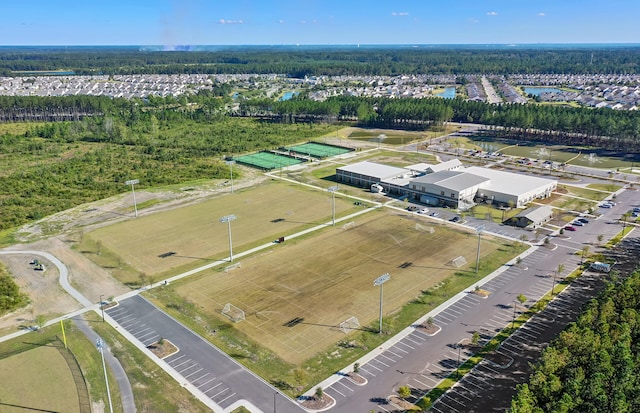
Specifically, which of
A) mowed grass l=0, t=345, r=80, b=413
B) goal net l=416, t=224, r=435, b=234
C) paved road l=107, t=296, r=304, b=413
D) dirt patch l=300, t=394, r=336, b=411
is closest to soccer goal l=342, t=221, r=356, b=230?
goal net l=416, t=224, r=435, b=234

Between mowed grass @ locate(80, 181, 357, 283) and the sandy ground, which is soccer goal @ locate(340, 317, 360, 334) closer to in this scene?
mowed grass @ locate(80, 181, 357, 283)

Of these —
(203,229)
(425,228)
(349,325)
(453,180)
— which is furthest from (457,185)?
(203,229)

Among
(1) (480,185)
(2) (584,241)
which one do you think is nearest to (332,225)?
(1) (480,185)

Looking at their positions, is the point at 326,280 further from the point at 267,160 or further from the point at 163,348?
the point at 267,160

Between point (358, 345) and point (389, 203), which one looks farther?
point (389, 203)

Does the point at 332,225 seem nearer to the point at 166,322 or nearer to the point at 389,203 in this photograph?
the point at 389,203

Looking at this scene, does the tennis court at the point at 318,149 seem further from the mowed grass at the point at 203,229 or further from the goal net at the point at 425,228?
the goal net at the point at 425,228

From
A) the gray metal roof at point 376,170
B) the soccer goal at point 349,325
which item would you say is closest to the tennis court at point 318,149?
the gray metal roof at point 376,170
